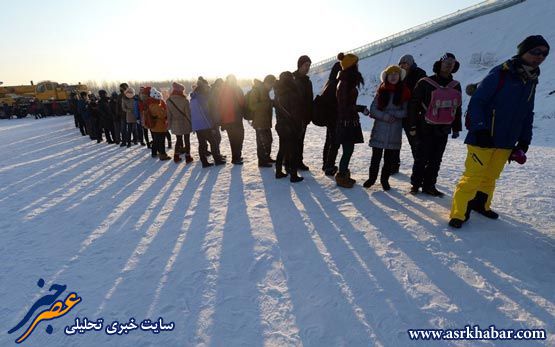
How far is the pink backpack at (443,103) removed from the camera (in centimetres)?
400

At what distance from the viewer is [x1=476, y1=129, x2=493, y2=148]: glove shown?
3.23 m

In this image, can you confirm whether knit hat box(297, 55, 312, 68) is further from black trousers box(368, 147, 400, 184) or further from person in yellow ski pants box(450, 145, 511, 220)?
person in yellow ski pants box(450, 145, 511, 220)

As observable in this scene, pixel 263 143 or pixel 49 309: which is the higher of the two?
pixel 263 143

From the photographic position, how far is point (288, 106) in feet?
16.9

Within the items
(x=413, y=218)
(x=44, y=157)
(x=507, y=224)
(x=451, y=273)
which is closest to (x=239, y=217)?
(x=413, y=218)

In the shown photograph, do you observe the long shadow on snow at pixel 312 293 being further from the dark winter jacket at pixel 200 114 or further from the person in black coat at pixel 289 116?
the dark winter jacket at pixel 200 114

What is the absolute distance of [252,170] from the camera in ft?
21.7

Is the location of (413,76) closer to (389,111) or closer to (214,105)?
(389,111)

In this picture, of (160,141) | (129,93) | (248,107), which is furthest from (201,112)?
(129,93)

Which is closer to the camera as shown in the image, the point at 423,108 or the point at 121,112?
the point at 423,108

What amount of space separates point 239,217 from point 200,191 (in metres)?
1.44

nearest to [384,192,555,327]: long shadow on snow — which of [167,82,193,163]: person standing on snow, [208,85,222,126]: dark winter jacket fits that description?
[208,85,222,126]: dark winter jacket

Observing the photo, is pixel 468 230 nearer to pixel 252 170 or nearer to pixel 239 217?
pixel 239 217

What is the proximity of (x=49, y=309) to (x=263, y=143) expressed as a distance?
463 centimetres
